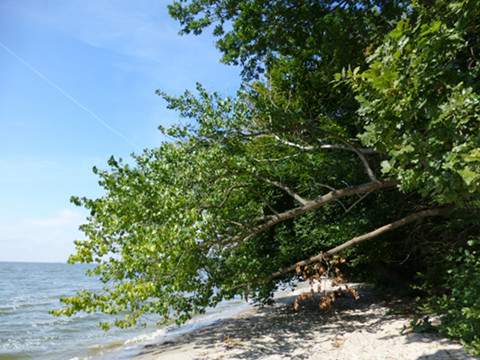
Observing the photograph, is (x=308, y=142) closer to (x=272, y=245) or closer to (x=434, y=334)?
(x=272, y=245)

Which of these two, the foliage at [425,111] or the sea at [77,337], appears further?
the sea at [77,337]

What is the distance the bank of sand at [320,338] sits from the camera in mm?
7574

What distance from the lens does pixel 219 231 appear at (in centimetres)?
895

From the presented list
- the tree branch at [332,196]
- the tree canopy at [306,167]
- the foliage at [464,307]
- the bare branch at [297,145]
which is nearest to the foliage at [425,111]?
the tree canopy at [306,167]

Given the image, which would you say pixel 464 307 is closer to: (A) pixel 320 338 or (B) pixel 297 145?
(A) pixel 320 338

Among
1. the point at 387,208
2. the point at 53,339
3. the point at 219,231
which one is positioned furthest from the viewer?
the point at 53,339

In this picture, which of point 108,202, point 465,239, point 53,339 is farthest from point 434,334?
point 53,339

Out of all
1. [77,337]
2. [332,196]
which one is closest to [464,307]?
[332,196]

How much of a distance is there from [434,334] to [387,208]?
4329mm

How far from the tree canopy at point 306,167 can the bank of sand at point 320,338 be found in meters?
0.92

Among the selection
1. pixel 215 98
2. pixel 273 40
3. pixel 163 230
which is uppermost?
pixel 273 40

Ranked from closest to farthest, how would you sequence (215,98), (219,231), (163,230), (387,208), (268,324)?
(163,230) → (219,231) → (215,98) → (387,208) → (268,324)

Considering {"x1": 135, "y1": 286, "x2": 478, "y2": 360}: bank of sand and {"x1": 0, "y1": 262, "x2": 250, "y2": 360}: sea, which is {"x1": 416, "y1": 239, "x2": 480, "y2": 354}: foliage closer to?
{"x1": 135, "y1": 286, "x2": 478, "y2": 360}: bank of sand

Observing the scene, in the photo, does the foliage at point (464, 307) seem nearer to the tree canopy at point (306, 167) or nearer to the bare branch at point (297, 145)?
the tree canopy at point (306, 167)
